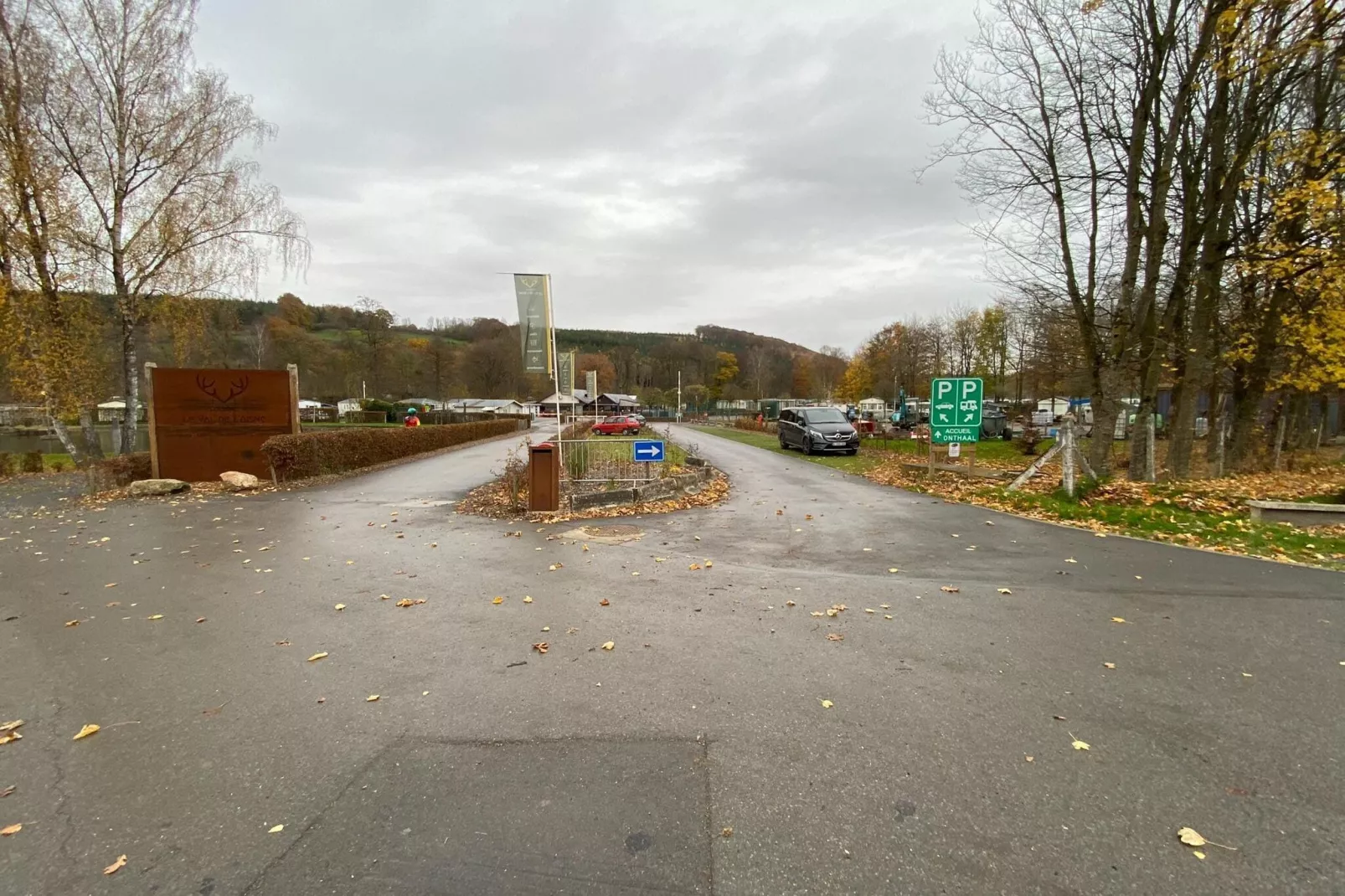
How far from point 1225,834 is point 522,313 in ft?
34.5

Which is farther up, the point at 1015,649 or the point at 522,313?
the point at 522,313

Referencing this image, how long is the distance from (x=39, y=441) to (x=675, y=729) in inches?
1605

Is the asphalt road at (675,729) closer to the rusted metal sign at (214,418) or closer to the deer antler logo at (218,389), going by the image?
the rusted metal sign at (214,418)

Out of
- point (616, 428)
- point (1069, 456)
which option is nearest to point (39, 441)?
→ point (616, 428)

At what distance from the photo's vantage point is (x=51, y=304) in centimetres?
1669

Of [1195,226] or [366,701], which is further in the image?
[1195,226]

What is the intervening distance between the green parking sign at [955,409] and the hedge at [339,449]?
1423cm

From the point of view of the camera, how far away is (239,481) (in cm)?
1349

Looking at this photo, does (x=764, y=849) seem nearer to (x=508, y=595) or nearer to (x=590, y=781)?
(x=590, y=781)

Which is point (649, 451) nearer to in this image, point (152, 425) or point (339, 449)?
point (339, 449)

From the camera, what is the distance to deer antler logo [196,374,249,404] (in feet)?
46.8

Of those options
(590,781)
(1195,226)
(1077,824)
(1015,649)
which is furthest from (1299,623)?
(1195,226)

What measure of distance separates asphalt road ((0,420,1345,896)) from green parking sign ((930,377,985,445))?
7399 mm

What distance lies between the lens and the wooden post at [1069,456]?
1074 cm
